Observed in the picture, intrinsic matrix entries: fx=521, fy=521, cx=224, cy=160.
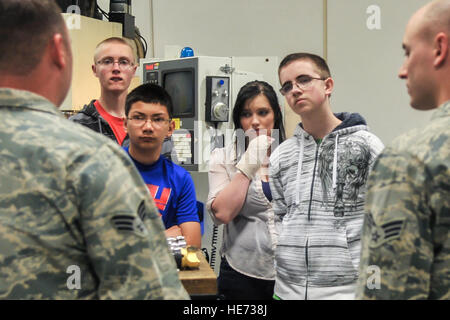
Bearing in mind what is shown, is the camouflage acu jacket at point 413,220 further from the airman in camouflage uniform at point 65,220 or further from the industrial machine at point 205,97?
the industrial machine at point 205,97

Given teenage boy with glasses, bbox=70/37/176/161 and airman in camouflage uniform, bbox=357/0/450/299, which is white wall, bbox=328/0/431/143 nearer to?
teenage boy with glasses, bbox=70/37/176/161

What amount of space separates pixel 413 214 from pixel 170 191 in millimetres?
1240

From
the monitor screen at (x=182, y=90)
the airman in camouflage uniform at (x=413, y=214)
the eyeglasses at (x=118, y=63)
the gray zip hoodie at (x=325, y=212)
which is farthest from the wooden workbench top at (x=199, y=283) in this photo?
the monitor screen at (x=182, y=90)

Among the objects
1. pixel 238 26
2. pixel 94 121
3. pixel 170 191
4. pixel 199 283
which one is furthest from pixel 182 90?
pixel 199 283

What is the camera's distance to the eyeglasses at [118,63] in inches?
96.7

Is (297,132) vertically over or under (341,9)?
under

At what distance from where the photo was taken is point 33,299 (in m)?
0.82

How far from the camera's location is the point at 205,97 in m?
3.48

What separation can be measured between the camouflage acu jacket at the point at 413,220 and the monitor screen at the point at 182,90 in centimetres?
265

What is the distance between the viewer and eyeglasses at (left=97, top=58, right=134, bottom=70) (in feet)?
8.06

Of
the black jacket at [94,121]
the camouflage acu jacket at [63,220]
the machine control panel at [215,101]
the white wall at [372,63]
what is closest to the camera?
the camouflage acu jacket at [63,220]
